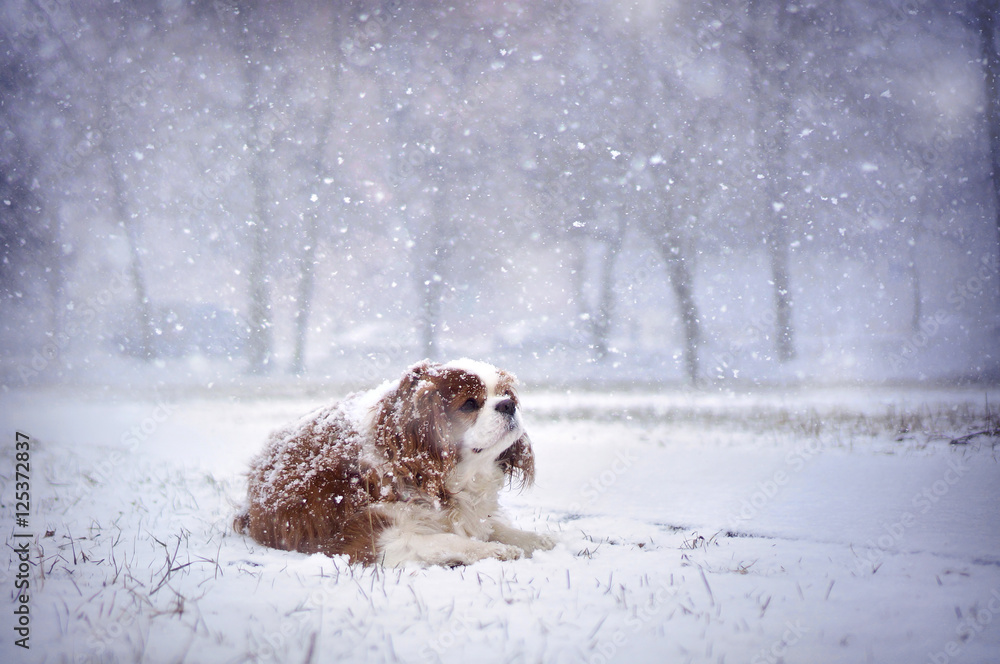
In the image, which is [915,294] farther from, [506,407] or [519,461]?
[506,407]

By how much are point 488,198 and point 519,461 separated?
12.7 m

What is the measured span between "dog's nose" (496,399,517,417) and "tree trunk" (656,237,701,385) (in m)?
A: 11.4

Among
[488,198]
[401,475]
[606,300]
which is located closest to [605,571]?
[401,475]

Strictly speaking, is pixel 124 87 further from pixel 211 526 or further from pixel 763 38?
pixel 763 38

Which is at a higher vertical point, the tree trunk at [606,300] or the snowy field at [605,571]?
the tree trunk at [606,300]

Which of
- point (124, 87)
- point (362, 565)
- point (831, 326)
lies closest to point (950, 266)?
point (831, 326)

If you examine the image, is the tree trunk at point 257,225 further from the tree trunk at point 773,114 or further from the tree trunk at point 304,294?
the tree trunk at point 773,114

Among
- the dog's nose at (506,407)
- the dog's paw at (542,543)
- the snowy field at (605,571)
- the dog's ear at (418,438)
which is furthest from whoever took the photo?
the dog's nose at (506,407)

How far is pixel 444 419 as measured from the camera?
3.29m

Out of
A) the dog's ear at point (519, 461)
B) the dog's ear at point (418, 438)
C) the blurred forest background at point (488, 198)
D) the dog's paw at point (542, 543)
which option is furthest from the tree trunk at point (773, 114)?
the dog's ear at point (418, 438)

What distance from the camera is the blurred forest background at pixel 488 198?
13.9m

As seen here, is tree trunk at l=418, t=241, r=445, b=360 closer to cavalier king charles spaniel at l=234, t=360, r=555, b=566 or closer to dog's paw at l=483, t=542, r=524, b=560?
cavalier king charles spaniel at l=234, t=360, r=555, b=566

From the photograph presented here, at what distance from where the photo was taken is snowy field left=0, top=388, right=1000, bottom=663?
185 centimetres

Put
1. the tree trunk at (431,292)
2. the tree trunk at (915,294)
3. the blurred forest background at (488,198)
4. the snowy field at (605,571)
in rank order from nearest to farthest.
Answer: the snowy field at (605,571) < the blurred forest background at (488,198) < the tree trunk at (431,292) < the tree trunk at (915,294)
